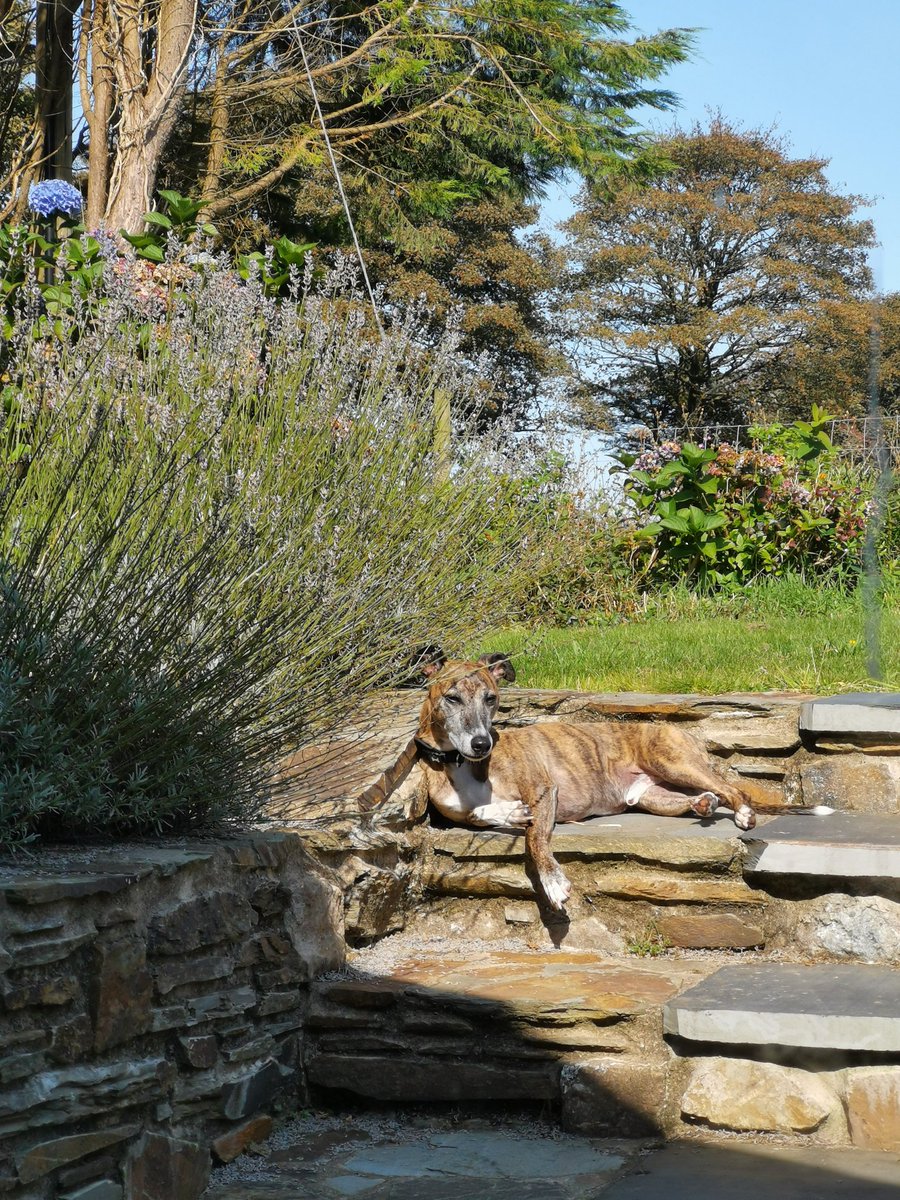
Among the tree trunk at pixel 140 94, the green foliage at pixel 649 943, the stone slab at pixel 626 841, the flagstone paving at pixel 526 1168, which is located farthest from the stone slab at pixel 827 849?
the tree trunk at pixel 140 94

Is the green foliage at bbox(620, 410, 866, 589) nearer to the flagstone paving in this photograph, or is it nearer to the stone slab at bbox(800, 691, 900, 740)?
the stone slab at bbox(800, 691, 900, 740)

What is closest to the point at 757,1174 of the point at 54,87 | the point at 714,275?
the point at 54,87

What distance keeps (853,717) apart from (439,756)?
4.63 ft

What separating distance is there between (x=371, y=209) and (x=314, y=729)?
1343 centimetres

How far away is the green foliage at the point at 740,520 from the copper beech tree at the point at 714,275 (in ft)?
59.8

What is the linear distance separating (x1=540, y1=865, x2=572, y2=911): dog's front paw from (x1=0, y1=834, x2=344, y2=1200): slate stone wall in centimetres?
74

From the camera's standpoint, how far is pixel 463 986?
11.2 ft

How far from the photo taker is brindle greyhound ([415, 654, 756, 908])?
412 cm

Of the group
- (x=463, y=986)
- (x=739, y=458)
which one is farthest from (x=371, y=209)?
(x=463, y=986)

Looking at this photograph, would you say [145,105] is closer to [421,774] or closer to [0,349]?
[0,349]

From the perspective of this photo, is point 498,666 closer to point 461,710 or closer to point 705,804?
point 461,710

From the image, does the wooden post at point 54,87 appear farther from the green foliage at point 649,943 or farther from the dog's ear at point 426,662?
the green foliage at point 649,943

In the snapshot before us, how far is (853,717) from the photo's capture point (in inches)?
170

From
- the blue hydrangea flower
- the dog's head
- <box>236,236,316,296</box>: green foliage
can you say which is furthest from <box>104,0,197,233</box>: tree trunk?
the dog's head
